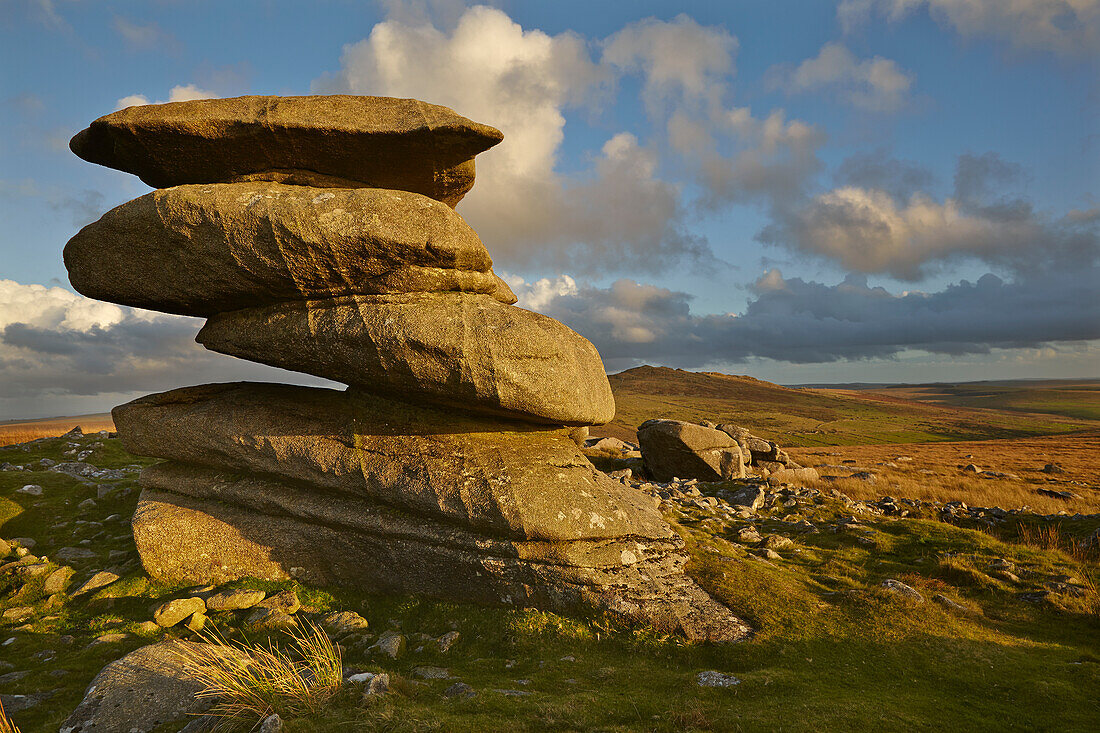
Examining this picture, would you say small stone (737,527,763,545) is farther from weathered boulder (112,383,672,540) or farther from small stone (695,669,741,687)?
small stone (695,669,741,687)

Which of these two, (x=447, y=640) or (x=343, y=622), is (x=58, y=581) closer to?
(x=343, y=622)

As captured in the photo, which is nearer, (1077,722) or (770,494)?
(1077,722)

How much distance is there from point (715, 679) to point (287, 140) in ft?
48.2

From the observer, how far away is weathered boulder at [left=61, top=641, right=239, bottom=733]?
7.09 meters

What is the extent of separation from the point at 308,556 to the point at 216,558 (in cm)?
230

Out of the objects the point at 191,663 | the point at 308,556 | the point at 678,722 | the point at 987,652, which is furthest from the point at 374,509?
the point at 987,652

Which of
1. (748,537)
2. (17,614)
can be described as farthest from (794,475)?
(17,614)

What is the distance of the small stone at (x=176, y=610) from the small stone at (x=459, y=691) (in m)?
7.07

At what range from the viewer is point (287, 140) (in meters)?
13.1

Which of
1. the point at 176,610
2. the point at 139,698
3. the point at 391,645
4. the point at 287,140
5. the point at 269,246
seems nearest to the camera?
the point at 139,698

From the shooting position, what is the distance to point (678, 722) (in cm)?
688

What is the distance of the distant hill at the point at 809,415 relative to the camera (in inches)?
4598

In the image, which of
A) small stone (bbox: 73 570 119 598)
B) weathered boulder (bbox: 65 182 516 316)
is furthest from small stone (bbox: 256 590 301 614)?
weathered boulder (bbox: 65 182 516 316)

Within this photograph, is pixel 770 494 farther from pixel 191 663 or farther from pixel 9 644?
pixel 9 644
